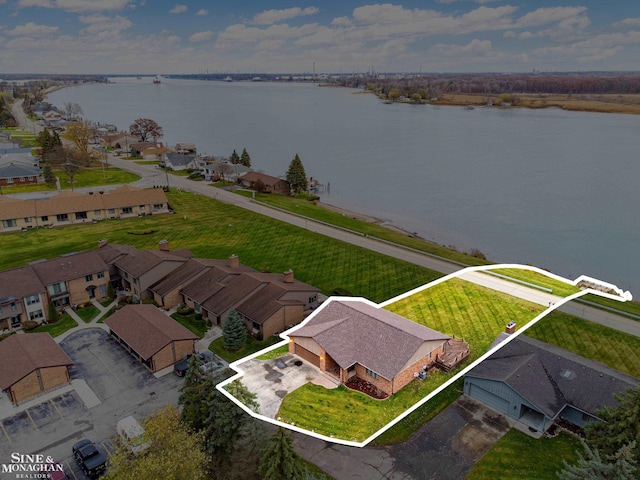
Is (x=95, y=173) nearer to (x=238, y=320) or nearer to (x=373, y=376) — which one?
(x=238, y=320)

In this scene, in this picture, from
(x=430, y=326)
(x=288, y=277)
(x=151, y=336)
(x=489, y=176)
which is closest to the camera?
(x=430, y=326)

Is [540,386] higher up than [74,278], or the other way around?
[74,278]

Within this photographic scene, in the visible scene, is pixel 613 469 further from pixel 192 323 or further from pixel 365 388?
pixel 192 323

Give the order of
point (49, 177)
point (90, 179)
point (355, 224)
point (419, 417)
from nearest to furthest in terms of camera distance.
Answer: point (419, 417) → point (355, 224) → point (49, 177) → point (90, 179)

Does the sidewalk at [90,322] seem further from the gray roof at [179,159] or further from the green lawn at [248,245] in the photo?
the gray roof at [179,159]

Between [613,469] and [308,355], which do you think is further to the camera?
[613,469]

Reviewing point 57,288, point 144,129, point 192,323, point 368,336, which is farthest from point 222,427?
A: point 144,129

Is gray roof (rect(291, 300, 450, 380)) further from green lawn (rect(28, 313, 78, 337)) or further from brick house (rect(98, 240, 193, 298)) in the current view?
green lawn (rect(28, 313, 78, 337))
